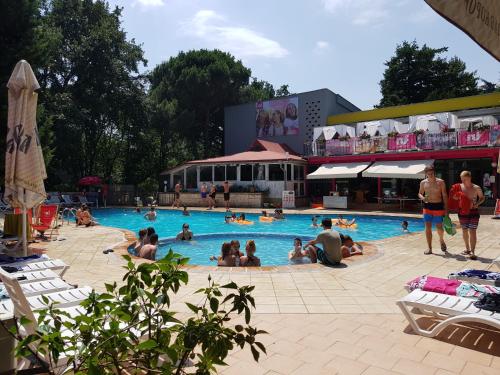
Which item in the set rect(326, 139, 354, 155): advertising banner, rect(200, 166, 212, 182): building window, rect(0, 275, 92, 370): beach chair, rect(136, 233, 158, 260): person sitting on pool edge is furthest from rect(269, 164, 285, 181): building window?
rect(0, 275, 92, 370): beach chair

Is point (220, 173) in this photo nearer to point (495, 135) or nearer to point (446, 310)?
point (495, 135)

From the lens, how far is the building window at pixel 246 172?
952 inches

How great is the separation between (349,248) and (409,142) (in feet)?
43.4

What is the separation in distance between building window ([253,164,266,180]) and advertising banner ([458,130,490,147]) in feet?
36.1

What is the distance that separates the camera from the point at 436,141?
18328mm

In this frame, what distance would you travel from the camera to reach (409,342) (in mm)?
3305

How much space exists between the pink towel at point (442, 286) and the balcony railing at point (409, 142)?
15.8 m

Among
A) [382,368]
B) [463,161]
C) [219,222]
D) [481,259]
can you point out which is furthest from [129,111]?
[382,368]

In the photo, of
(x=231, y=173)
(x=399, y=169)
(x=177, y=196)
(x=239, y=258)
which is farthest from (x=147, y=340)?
(x=231, y=173)

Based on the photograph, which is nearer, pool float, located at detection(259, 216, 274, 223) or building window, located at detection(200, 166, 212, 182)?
pool float, located at detection(259, 216, 274, 223)

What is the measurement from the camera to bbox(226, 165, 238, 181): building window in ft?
81.4

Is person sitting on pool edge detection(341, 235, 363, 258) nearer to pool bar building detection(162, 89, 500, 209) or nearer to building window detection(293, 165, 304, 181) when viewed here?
pool bar building detection(162, 89, 500, 209)

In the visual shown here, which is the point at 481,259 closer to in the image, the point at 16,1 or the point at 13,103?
the point at 13,103

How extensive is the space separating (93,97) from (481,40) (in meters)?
28.8
